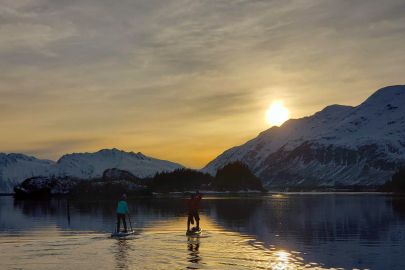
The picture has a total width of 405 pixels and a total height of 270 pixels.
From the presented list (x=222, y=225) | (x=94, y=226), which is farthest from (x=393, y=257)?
(x=94, y=226)

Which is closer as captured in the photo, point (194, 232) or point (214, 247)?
point (214, 247)

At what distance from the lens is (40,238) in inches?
2051

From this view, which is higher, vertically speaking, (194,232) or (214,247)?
(194,232)

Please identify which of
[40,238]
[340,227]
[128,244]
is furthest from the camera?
→ [340,227]

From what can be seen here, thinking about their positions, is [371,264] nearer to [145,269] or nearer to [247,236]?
[145,269]

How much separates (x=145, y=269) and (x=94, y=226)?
1309 inches

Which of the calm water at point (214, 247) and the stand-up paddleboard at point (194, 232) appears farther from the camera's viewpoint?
the stand-up paddleboard at point (194, 232)

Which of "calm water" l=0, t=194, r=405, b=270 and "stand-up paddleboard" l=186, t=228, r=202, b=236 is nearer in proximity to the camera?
"calm water" l=0, t=194, r=405, b=270

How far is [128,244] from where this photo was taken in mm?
46938

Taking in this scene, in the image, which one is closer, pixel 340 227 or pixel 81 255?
pixel 81 255

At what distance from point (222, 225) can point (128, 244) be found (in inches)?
821

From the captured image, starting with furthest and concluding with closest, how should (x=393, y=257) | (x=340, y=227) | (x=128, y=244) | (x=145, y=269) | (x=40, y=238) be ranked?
(x=340, y=227) < (x=40, y=238) < (x=128, y=244) < (x=393, y=257) < (x=145, y=269)

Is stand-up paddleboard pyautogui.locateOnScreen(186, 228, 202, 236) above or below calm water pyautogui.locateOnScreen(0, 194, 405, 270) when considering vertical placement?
above

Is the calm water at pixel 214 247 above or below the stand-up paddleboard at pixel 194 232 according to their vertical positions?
Result: below
